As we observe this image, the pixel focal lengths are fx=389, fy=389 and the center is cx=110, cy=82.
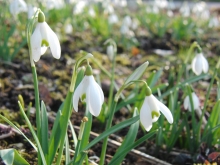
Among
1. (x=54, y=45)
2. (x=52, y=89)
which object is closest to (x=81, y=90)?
(x=54, y=45)

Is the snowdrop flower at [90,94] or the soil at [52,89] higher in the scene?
the snowdrop flower at [90,94]

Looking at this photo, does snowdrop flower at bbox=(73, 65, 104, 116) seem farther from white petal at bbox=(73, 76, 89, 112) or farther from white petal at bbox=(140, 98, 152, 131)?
white petal at bbox=(140, 98, 152, 131)

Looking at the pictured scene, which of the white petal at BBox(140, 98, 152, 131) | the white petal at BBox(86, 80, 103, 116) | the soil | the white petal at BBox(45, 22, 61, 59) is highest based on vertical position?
the white petal at BBox(45, 22, 61, 59)

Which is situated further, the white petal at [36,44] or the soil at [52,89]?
the soil at [52,89]

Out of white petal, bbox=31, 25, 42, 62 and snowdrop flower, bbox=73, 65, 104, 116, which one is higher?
white petal, bbox=31, 25, 42, 62

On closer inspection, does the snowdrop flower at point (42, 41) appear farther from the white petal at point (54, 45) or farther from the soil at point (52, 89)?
the soil at point (52, 89)

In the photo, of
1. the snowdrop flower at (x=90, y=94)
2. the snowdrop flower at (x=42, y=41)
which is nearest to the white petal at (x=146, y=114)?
the snowdrop flower at (x=90, y=94)

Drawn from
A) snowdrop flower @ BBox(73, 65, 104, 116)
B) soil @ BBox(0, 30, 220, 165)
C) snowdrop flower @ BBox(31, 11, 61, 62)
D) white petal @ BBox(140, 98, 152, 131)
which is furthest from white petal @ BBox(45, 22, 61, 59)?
soil @ BBox(0, 30, 220, 165)

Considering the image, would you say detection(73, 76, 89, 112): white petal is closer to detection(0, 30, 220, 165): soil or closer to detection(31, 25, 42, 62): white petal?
detection(31, 25, 42, 62): white petal

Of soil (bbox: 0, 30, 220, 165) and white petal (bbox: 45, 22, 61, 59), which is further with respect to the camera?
soil (bbox: 0, 30, 220, 165)

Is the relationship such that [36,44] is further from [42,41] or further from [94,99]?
[94,99]
